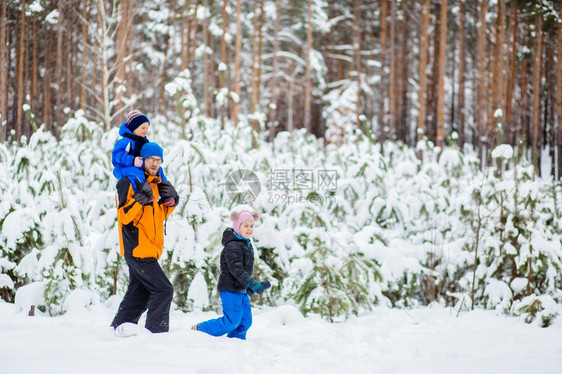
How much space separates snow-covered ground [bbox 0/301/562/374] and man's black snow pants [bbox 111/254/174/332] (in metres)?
0.16

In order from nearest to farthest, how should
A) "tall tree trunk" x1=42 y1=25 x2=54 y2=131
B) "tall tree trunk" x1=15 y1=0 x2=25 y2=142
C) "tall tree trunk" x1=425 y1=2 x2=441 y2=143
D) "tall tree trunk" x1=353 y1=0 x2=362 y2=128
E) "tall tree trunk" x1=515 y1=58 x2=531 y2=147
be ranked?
"tall tree trunk" x1=15 y1=0 x2=25 y2=142, "tall tree trunk" x1=42 y1=25 x2=54 y2=131, "tall tree trunk" x1=515 y1=58 x2=531 y2=147, "tall tree trunk" x1=353 y1=0 x2=362 y2=128, "tall tree trunk" x1=425 y1=2 x2=441 y2=143

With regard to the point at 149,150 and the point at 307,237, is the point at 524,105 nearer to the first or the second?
the point at 307,237

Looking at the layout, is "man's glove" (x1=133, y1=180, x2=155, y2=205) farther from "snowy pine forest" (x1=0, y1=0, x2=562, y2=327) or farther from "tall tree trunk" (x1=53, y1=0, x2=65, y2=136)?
"tall tree trunk" (x1=53, y1=0, x2=65, y2=136)

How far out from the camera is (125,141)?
3.52 m

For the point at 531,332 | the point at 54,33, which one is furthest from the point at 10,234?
the point at 531,332

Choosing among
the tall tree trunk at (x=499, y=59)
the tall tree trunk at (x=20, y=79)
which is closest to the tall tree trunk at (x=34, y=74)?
the tall tree trunk at (x=20, y=79)

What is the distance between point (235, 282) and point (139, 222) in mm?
902

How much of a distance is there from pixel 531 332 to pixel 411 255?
5.98 feet

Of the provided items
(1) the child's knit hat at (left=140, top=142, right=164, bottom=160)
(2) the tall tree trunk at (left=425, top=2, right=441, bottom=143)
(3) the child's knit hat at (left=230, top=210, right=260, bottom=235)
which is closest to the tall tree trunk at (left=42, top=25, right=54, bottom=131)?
(1) the child's knit hat at (left=140, top=142, right=164, bottom=160)

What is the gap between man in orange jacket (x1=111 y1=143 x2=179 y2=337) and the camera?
11.2ft

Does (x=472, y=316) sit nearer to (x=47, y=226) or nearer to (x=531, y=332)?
(x=531, y=332)

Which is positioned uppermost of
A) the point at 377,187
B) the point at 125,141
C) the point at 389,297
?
the point at 125,141

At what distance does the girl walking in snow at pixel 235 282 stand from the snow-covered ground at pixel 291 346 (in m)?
0.18

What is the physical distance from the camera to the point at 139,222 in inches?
137
